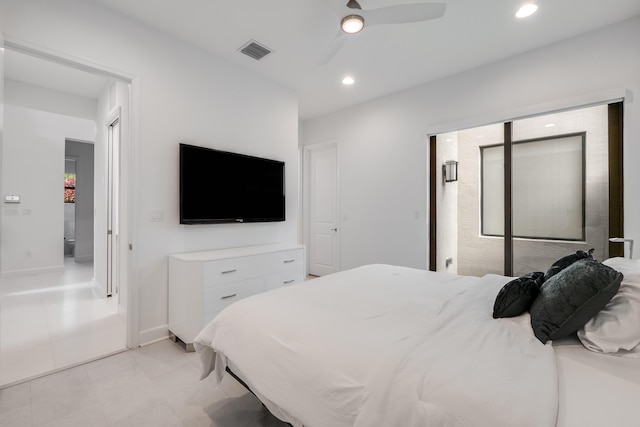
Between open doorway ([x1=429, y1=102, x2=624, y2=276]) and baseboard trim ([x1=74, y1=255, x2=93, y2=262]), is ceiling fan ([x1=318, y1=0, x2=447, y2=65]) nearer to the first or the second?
open doorway ([x1=429, y1=102, x2=624, y2=276])

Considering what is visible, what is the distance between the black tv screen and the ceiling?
1.09m

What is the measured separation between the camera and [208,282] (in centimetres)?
245

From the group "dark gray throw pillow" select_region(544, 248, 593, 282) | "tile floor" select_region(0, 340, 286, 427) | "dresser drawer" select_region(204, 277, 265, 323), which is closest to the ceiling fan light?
"dark gray throw pillow" select_region(544, 248, 593, 282)

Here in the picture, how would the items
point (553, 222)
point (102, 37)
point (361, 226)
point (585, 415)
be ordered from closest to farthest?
point (585, 415)
point (102, 37)
point (553, 222)
point (361, 226)

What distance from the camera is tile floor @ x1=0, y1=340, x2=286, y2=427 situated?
5.39 feet

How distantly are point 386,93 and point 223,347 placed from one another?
3.83 meters

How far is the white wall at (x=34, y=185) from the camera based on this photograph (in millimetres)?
4727

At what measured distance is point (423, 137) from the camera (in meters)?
3.78

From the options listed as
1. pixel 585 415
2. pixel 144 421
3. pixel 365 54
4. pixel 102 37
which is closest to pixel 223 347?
pixel 144 421

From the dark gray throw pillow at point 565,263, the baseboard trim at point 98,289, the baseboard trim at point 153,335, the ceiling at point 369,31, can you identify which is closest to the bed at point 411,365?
the dark gray throw pillow at point 565,263

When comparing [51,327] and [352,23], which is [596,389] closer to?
[352,23]

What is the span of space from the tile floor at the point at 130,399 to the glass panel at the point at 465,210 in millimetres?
3014

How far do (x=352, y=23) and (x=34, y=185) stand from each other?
5971 millimetres

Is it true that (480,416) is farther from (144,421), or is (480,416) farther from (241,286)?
(241,286)
